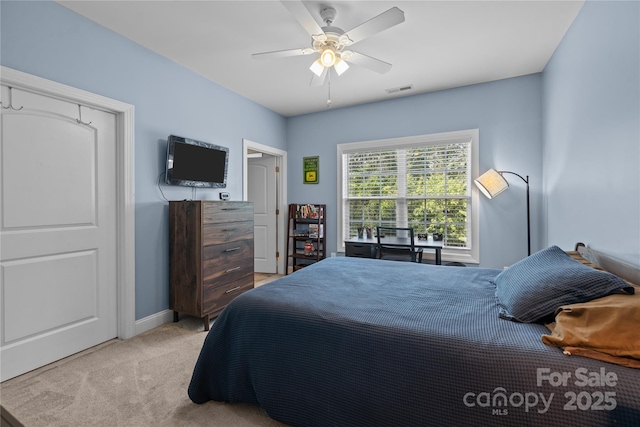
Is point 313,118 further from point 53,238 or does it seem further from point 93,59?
point 53,238

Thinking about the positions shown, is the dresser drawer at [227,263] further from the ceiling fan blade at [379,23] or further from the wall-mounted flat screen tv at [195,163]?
→ the ceiling fan blade at [379,23]

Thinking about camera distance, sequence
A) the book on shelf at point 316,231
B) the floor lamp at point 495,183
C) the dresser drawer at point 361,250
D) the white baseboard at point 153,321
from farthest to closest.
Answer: the book on shelf at point 316,231, the dresser drawer at point 361,250, the floor lamp at point 495,183, the white baseboard at point 153,321

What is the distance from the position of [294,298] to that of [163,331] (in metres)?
1.91

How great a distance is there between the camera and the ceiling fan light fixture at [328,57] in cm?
236

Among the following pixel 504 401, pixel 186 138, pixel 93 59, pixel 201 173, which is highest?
pixel 93 59

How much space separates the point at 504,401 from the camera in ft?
3.54

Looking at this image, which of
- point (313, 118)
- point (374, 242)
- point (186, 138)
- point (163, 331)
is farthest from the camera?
point (313, 118)

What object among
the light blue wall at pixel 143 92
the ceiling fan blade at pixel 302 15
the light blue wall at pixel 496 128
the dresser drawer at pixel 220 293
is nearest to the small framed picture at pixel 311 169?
the light blue wall at pixel 496 128

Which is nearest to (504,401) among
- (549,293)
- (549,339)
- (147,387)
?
(549,339)

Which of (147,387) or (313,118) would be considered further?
(313,118)

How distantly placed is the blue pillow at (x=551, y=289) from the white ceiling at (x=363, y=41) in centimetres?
203

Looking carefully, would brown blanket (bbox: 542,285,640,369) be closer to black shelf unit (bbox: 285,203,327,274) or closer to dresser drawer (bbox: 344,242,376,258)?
dresser drawer (bbox: 344,242,376,258)

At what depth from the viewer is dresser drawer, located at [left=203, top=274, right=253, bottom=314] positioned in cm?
288

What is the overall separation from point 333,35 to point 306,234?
3.11 m
